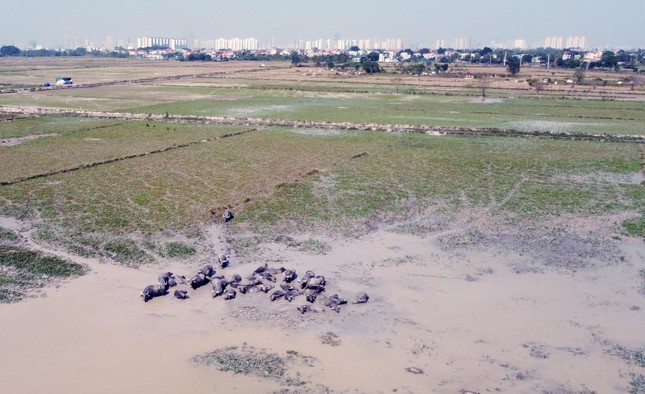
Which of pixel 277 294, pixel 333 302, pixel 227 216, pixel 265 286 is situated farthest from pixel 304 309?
pixel 227 216

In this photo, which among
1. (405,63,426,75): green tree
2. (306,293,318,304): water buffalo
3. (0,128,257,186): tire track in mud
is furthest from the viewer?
(405,63,426,75): green tree

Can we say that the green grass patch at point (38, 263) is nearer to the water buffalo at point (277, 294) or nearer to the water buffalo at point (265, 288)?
the water buffalo at point (265, 288)

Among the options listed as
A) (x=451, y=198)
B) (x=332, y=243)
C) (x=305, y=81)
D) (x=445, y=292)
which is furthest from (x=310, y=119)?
(x=305, y=81)

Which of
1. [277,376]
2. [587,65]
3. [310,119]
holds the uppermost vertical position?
[587,65]

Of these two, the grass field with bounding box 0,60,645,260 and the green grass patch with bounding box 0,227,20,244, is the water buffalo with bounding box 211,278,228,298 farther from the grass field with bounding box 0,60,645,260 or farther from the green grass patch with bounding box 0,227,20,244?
the green grass patch with bounding box 0,227,20,244

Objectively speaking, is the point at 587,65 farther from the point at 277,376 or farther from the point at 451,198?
the point at 277,376

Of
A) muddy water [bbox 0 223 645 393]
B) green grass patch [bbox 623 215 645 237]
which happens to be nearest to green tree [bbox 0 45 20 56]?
muddy water [bbox 0 223 645 393]

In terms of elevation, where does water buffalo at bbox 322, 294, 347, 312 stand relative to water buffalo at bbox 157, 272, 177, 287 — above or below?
below
